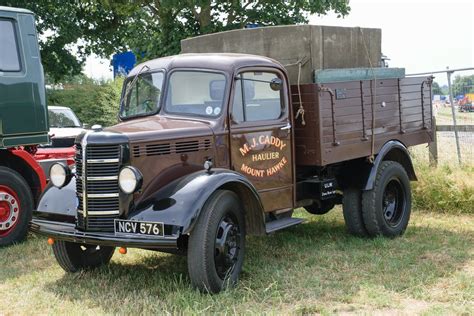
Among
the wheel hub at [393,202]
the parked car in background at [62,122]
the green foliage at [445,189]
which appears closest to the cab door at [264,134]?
the wheel hub at [393,202]

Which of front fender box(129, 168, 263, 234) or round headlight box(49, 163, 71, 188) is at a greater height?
round headlight box(49, 163, 71, 188)

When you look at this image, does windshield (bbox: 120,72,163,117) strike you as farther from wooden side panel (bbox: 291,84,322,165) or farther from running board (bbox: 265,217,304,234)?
running board (bbox: 265,217,304,234)

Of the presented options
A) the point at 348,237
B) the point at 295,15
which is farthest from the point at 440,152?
the point at 295,15

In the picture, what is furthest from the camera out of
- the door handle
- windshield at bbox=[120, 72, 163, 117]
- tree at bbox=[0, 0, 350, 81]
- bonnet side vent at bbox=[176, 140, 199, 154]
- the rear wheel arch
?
tree at bbox=[0, 0, 350, 81]

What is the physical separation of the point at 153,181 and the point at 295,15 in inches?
496

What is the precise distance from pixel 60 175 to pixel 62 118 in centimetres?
668

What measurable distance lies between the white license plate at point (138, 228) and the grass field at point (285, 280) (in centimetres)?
53

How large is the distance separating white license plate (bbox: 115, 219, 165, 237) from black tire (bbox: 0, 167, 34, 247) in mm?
2724

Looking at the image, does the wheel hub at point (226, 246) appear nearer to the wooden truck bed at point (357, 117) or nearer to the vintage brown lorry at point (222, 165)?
the vintage brown lorry at point (222, 165)

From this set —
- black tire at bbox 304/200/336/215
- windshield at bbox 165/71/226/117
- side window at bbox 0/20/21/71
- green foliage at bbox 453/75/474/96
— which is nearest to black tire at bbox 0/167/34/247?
side window at bbox 0/20/21/71

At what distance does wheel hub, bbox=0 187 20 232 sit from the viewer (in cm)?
671

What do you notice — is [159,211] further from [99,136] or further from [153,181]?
[99,136]

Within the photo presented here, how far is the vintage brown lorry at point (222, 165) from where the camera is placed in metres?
4.61

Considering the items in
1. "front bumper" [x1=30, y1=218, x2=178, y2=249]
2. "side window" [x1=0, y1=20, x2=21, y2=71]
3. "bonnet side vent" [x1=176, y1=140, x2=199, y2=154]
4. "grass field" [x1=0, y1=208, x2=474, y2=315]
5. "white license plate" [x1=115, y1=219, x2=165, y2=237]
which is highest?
"side window" [x1=0, y1=20, x2=21, y2=71]
